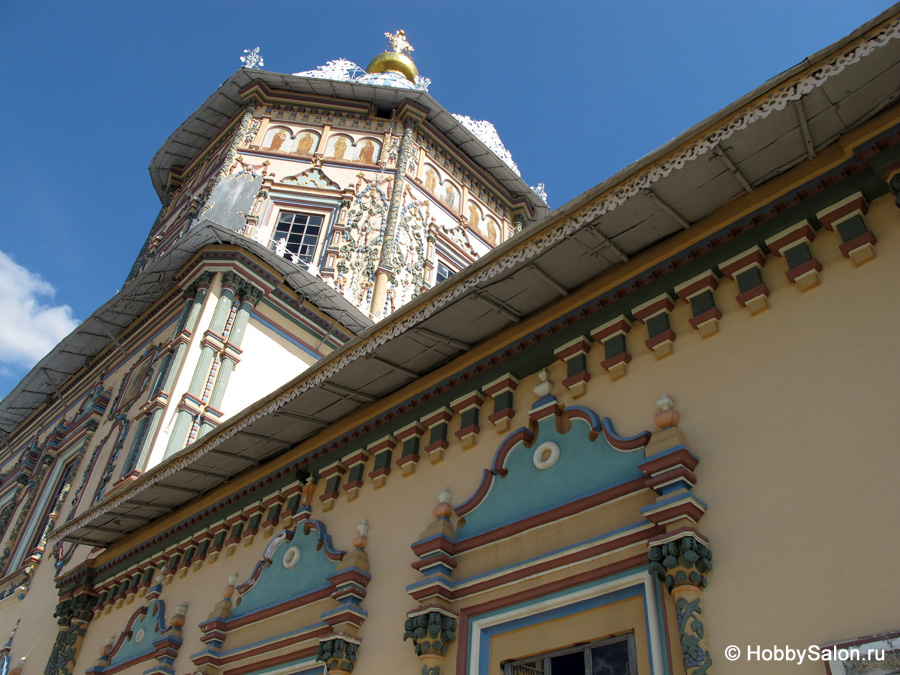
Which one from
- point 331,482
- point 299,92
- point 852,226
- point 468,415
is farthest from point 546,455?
point 299,92

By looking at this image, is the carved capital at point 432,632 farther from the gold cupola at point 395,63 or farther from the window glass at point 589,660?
the gold cupola at point 395,63

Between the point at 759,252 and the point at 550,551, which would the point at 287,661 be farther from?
the point at 759,252

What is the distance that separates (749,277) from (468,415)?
7.57 ft

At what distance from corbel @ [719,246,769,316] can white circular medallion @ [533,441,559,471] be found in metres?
1.51

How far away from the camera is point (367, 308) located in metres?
14.2

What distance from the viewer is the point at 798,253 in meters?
4.58

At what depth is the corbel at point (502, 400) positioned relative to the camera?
5.73 metres

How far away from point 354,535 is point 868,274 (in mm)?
4212

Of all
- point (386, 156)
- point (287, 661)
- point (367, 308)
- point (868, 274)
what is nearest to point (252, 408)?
point (287, 661)

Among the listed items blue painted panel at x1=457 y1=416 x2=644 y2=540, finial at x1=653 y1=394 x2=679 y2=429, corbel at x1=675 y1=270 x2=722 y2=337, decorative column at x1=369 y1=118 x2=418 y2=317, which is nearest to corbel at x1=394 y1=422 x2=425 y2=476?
blue painted panel at x1=457 y1=416 x2=644 y2=540

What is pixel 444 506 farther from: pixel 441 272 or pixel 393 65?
pixel 393 65

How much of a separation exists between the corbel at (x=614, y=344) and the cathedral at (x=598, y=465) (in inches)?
0.8

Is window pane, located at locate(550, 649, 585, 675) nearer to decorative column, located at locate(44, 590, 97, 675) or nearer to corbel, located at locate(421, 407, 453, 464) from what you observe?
corbel, located at locate(421, 407, 453, 464)

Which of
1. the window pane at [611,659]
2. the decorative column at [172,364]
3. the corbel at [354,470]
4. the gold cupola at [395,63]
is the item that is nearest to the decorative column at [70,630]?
the decorative column at [172,364]
